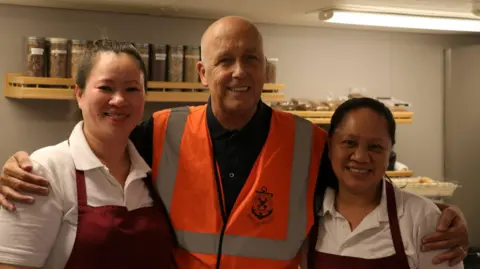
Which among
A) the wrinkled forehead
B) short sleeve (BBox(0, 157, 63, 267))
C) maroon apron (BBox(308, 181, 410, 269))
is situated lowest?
maroon apron (BBox(308, 181, 410, 269))

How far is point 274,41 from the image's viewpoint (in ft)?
10.8

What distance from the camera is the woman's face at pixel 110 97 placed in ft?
4.66

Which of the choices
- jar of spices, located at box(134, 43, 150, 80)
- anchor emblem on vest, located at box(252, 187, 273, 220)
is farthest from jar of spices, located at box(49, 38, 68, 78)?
anchor emblem on vest, located at box(252, 187, 273, 220)

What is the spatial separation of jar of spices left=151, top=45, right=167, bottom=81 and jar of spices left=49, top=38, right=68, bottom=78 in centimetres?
40

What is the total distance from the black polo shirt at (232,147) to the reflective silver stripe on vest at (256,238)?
57 mm

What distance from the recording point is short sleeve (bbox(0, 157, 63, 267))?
1268mm

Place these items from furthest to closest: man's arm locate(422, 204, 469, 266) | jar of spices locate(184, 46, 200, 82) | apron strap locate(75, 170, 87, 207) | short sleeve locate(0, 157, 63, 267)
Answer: jar of spices locate(184, 46, 200, 82) < man's arm locate(422, 204, 469, 266) < apron strap locate(75, 170, 87, 207) < short sleeve locate(0, 157, 63, 267)

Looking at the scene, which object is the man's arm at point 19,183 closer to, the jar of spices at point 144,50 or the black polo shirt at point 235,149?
the black polo shirt at point 235,149

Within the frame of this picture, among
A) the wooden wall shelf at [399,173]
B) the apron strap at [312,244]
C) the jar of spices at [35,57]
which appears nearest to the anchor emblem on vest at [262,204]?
the apron strap at [312,244]

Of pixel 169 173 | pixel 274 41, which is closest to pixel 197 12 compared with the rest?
pixel 274 41

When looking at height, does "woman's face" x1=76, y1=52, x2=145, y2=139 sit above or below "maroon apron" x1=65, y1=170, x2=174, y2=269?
above

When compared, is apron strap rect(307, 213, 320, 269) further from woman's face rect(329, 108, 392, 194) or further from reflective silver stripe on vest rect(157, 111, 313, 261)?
woman's face rect(329, 108, 392, 194)

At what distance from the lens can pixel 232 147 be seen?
5.50 feet

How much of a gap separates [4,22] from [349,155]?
6.17 ft
